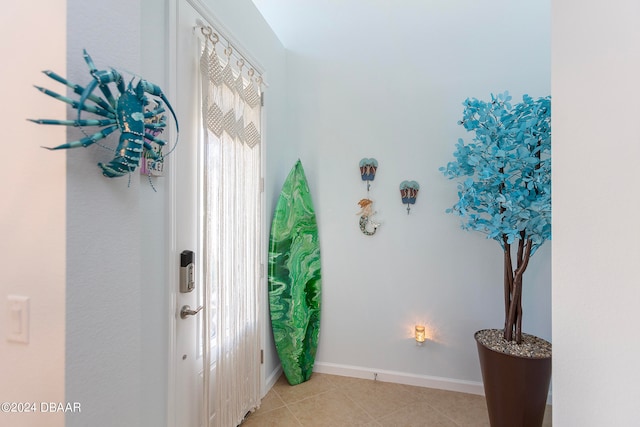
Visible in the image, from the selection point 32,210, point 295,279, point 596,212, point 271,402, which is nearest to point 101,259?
point 32,210

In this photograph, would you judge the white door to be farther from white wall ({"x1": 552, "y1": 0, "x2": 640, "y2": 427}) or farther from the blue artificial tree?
the blue artificial tree

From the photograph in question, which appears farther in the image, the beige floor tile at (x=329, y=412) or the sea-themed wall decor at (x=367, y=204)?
the sea-themed wall decor at (x=367, y=204)

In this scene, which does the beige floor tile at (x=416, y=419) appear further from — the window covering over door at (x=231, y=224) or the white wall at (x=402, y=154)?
the window covering over door at (x=231, y=224)

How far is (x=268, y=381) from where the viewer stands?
227cm

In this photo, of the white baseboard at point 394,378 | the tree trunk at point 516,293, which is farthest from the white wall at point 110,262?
the tree trunk at point 516,293

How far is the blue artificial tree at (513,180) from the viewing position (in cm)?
172

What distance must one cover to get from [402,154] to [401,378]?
181 cm

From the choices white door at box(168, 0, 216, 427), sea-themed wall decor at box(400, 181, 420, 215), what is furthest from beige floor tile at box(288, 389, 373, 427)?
sea-themed wall decor at box(400, 181, 420, 215)

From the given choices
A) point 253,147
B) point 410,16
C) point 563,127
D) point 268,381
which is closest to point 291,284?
point 268,381

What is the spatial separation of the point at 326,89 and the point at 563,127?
1.92 meters

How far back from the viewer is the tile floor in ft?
6.40

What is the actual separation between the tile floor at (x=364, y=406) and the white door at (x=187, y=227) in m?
0.71

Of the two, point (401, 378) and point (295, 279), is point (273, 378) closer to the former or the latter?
point (295, 279)

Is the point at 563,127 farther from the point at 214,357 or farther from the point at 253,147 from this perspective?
the point at 214,357
